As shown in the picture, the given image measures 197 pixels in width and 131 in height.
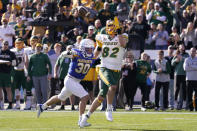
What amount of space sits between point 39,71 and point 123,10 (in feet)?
17.4

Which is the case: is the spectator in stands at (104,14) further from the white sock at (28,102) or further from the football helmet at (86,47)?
the football helmet at (86,47)

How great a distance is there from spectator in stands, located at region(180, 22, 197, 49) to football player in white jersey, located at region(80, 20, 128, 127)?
24.2 feet

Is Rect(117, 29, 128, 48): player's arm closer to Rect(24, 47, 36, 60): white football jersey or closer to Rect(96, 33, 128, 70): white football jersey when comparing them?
Rect(96, 33, 128, 70): white football jersey

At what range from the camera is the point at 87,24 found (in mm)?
20953

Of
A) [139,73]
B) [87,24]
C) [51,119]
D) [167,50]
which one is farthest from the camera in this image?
[87,24]

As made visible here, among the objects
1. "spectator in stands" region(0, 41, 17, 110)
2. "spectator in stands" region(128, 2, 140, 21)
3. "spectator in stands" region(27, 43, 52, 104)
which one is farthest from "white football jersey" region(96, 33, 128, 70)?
"spectator in stands" region(128, 2, 140, 21)

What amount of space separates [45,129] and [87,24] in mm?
10759

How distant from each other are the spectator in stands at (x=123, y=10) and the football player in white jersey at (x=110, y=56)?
922cm

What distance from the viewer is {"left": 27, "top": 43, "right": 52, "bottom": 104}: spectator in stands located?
58.0 ft

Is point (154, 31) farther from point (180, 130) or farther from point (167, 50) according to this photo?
point (180, 130)

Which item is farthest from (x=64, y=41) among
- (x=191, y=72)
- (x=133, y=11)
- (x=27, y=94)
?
(x=191, y=72)

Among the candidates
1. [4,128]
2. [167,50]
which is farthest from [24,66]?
[4,128]

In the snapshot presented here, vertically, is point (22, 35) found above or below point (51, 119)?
above

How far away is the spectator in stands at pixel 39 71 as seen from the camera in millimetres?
17688
